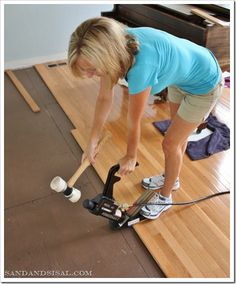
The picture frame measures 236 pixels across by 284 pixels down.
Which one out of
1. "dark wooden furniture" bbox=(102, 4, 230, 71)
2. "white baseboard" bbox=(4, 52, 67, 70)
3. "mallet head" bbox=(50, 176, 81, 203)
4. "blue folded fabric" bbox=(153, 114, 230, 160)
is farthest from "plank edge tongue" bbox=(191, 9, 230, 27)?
"white baseboard" bbox=(4, 52, 67, 70)

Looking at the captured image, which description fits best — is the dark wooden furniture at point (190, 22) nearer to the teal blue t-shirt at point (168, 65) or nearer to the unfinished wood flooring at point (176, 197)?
the unfinished wood flooring at point (176, 197)

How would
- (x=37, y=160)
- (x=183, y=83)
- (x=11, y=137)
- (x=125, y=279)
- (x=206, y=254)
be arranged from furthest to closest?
(x=11, y=137) → (x=37, y=160) → (x=206, y=254) → (x=125, y=279) → (x=183, y=83)

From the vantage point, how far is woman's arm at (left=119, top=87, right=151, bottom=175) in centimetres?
103

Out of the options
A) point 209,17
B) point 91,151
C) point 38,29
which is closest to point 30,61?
point 38,29

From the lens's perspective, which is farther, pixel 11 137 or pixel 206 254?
pixel 11 137

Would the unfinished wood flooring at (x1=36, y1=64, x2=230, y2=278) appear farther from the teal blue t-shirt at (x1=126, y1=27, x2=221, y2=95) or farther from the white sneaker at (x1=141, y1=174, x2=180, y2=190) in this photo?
the teal blue t-shirt at (x1=126, y1=27, x2=221, y2=95)

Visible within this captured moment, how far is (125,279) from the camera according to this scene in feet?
4.37

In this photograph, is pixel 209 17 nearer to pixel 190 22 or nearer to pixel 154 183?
pixel 190 22

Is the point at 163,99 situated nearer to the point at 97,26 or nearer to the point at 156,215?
the point at 156,215

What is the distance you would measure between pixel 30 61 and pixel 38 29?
33 cm

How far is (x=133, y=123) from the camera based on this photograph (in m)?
1.10

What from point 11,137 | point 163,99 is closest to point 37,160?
point 11,137

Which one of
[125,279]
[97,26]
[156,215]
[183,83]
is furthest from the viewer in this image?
[156,215]

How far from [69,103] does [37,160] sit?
72 centimetres
